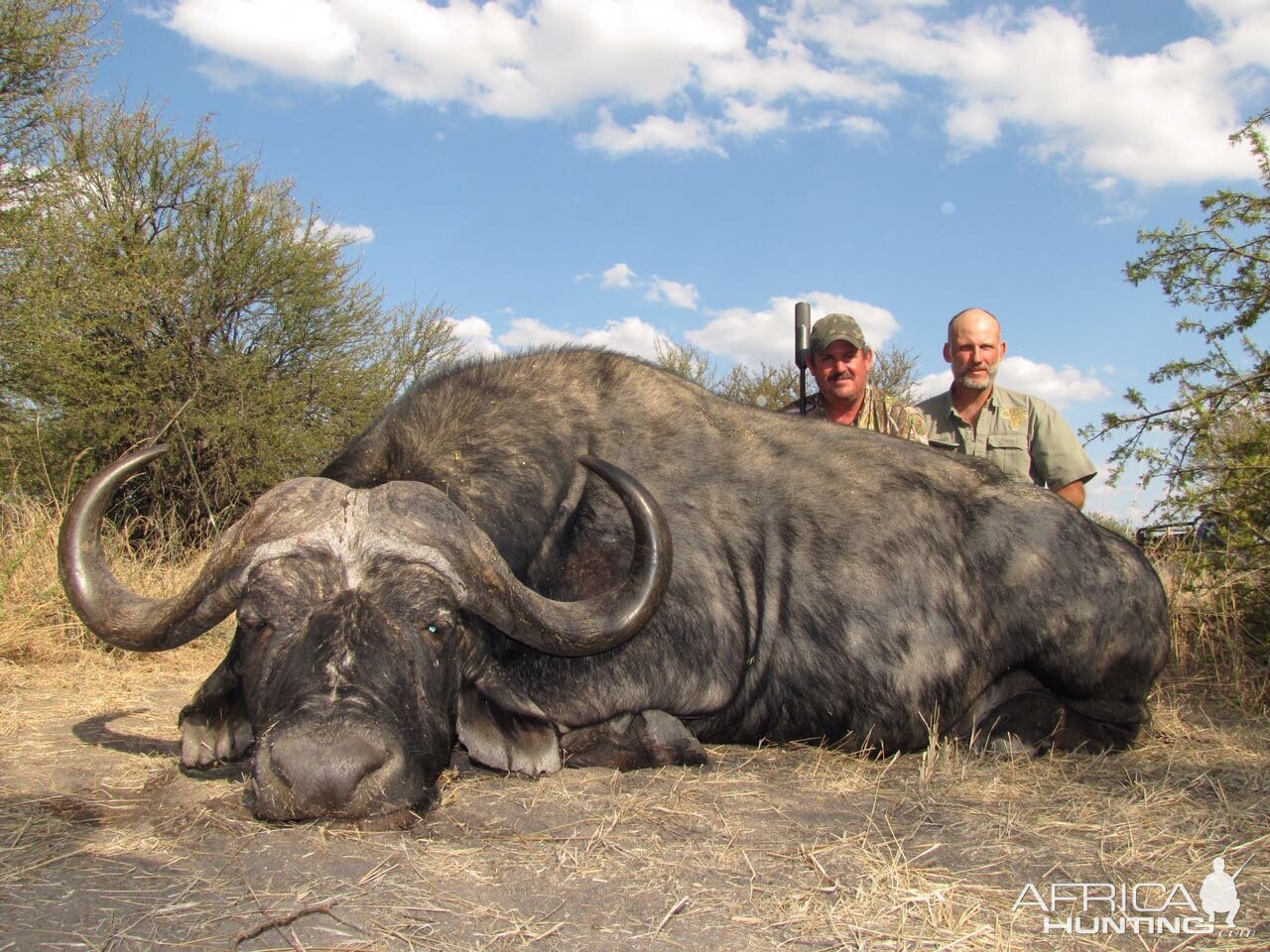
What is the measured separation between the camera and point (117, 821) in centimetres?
291

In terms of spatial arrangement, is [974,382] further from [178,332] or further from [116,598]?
[178,332]

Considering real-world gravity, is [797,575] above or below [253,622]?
above

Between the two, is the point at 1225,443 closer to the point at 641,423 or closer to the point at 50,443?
the point at 641,423

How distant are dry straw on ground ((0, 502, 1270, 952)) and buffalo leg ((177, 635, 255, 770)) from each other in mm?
94

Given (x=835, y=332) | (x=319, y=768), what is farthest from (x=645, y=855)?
(x=835, y=332)

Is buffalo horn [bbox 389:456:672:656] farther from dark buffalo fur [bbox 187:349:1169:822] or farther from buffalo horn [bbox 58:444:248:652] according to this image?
buffalo horn [bbox 58:444:248:652]

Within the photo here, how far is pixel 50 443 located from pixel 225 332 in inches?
95.3

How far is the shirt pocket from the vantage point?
679 cm

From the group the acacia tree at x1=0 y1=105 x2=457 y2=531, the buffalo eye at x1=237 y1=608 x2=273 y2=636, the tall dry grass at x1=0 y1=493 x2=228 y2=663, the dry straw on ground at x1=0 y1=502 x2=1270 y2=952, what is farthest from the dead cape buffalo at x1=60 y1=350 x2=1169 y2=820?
the acacia tree at x1=0 y1=105 x2=457 y2=531

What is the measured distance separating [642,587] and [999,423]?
4.41 metres

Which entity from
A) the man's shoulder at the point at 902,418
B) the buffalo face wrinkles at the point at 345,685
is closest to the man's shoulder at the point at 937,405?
the man's shoulder at the point at 902,418

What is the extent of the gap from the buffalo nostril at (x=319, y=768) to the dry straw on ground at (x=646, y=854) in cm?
11

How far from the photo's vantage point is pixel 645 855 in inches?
103

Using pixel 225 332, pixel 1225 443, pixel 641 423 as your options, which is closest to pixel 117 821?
pixel 641 423
